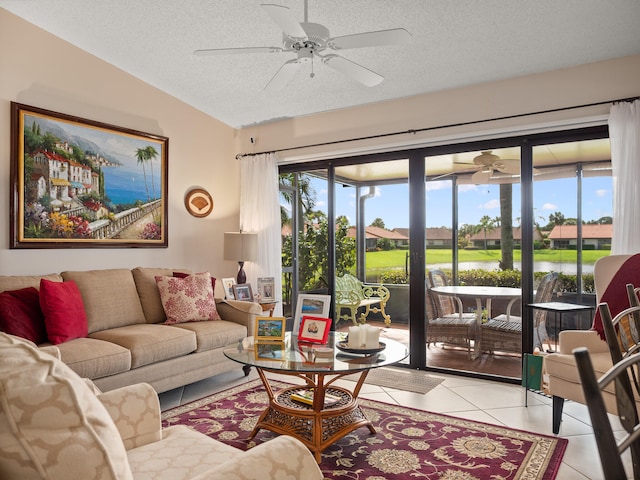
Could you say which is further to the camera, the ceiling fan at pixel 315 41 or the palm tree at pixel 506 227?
the palm tree at pixel 506 227

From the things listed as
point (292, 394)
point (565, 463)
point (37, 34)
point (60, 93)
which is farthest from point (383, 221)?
point (37, 34)

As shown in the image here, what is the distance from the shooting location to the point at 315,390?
271 centimetres

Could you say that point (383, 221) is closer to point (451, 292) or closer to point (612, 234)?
point (451, 292)

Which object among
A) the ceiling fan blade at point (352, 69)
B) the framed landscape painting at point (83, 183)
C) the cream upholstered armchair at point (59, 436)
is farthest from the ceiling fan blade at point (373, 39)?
the framed landscape painting at point (83, 183)

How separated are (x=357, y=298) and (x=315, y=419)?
7.90ft

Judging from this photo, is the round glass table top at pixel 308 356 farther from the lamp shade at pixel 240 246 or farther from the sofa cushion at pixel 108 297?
the lamp shade at pixel 240 246

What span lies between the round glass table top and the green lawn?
1586 millimetres

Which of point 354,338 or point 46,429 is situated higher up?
point 46,429

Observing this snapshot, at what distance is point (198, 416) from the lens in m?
3.27

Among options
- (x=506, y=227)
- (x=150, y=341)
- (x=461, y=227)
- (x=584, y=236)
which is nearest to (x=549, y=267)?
(x=584, y=236)

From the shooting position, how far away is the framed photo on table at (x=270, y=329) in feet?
10.5

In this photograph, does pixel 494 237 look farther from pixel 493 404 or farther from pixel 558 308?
pixel 493 404

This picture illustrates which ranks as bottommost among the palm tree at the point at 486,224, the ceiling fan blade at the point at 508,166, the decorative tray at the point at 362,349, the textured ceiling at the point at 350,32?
the decorative tray at the point at 362,349

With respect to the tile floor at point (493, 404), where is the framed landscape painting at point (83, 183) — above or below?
above
